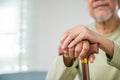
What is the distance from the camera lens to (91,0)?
838 mm

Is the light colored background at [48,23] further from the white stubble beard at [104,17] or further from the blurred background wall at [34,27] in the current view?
the white stubble beard at [104,17]

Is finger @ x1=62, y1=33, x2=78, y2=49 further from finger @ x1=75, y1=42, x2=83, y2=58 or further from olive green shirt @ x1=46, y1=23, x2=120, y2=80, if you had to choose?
olive green shirt @ x1=46, y1=23, x2=120, y2=80

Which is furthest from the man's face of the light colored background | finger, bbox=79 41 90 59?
the light colored background

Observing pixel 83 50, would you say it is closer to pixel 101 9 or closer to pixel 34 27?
pixel 101 9

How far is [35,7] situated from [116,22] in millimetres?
1583

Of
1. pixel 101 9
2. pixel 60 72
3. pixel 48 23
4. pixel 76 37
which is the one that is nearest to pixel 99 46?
pixel 76 37

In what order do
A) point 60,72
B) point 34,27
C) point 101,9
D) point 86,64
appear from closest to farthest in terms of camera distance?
point 86,64, point 60,72, point 101,9, point 34,27

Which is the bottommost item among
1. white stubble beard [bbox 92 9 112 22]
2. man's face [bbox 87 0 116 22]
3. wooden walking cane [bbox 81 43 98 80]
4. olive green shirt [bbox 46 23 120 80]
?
olive green shirt [bbox 46 23 120 80]

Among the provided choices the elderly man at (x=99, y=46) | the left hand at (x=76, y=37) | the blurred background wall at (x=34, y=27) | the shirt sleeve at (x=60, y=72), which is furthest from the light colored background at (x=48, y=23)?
the left hand at (x=76, y=37)

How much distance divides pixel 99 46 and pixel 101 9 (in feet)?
1.07

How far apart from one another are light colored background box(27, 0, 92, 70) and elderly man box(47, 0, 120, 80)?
1423mm

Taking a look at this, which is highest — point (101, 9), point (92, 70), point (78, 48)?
point (101, 9)

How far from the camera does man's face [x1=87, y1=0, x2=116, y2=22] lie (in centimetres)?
77

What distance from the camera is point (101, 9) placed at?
0.77 meters
